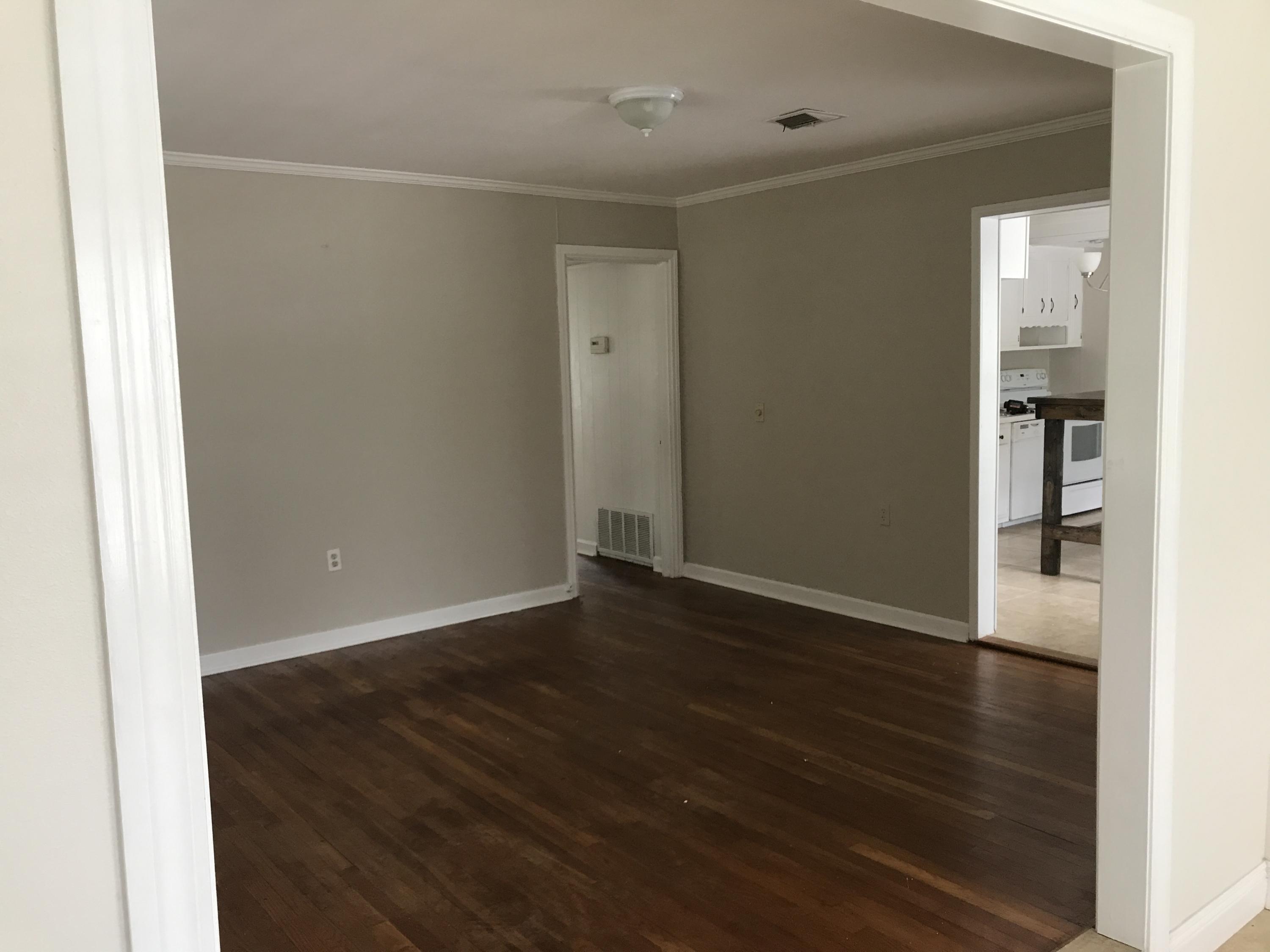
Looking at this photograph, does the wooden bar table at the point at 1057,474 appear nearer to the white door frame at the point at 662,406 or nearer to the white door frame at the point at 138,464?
the white door frame at the point at 662,406

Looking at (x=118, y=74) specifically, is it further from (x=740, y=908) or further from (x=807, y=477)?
(x=807, y=477)

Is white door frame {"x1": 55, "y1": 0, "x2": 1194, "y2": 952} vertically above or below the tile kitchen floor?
above

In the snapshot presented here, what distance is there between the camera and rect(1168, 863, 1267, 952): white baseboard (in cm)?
251

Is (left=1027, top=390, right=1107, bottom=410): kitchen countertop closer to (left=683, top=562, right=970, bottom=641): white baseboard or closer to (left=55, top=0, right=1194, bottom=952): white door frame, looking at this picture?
(left=683, top=562, right=970, bottom=641): white baseboard

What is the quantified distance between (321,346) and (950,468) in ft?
10.7

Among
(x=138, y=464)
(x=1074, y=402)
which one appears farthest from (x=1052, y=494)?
(x=138, y=464)

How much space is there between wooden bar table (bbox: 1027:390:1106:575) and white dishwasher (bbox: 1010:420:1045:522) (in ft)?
4.39

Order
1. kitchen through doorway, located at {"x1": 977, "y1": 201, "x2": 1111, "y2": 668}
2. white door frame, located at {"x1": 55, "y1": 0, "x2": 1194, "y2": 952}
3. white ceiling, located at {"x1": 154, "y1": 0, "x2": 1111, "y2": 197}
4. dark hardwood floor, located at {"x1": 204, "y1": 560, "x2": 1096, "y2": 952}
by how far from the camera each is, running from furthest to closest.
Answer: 1. kitchen through doorway, located at {"x1": 977, "y1": 201, "x2": 1111, "y2": 668}
2. white ceiling, located at {"x1": 154, "y1": 0, "x2": 1111, "y2": 197}
3. dark hardwood floor, located at {"x1": 204, "y1": 560, "x2": 1096, "y2": 952}
4. white door frame, located at {"x1": 55, "y1": 0, "x2": 1194, "y2": 952}

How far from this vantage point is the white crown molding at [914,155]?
14.3ft

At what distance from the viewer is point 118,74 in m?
0.97

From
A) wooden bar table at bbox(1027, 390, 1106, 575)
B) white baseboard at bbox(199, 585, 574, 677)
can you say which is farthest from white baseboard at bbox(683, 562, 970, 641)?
wooden bar table at bbox(1027, 390, 1106, 575)

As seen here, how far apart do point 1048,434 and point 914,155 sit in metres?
2.21

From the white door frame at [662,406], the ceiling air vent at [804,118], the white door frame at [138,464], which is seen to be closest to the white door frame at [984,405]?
the ceiling air vent at [804,118]

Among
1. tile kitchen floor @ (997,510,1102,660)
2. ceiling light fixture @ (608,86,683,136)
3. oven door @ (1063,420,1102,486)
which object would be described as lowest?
tile kitchen floor @ (997,510,1102,660)
